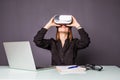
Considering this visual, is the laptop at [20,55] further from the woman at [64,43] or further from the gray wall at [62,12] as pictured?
the gray wall at [62,12]

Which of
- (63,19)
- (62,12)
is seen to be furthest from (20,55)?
(62,12)

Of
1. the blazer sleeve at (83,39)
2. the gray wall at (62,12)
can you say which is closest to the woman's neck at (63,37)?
the blazer sleeve at (83,39)

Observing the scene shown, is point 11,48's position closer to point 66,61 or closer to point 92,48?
point 66,61

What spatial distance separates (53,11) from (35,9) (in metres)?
0.23

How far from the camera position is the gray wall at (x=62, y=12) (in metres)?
2.52

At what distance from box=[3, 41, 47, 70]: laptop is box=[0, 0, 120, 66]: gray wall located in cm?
114

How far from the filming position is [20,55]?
1.31 metres

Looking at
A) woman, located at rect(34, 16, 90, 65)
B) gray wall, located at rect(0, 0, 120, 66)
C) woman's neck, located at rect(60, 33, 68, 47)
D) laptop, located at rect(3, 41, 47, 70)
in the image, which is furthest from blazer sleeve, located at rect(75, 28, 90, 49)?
laptop, located at rect(3, 41, 47, 70)

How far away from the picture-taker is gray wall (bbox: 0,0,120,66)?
2.52 meters

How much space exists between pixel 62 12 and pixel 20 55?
132 cm

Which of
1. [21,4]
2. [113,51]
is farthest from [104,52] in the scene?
[21,4]

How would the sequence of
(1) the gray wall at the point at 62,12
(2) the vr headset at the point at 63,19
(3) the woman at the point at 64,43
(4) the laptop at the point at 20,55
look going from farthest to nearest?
(1) the gray wall at the point at 62,12, (3) the woman at the point at 64,43, (2) the vr headset at the point at 63,19, (4) the laptop at the point at 20,55

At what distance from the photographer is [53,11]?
2521mm

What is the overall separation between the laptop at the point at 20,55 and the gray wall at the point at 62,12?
3.74ft
